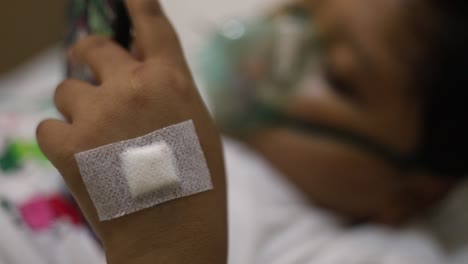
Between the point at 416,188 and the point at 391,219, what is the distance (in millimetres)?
82

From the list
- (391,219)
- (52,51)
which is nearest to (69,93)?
(391,219)

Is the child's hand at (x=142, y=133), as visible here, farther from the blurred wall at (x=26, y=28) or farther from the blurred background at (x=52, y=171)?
the blurred wall at (x=26, y=28)

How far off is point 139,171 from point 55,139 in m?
0.10

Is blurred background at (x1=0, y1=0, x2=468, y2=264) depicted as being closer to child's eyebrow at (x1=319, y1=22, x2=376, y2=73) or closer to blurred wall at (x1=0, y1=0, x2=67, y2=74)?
blurred wall at (x1=0, y1=0, x2=67, y2=74)

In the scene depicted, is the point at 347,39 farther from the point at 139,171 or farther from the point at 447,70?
the point at 139,171

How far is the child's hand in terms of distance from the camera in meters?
0.54

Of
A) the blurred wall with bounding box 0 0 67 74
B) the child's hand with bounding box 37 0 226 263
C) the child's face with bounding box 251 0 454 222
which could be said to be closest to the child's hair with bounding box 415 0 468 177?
the child's face with bounding box 251 0 454 222

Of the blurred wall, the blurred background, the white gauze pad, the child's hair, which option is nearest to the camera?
the white gauze pad

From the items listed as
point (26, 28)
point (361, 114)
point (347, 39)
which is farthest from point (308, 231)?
point (26, 28)

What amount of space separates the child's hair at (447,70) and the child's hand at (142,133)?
544mm

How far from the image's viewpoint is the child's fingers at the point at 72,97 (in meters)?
0.56

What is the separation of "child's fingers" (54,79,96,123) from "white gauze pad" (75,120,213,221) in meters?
0.06

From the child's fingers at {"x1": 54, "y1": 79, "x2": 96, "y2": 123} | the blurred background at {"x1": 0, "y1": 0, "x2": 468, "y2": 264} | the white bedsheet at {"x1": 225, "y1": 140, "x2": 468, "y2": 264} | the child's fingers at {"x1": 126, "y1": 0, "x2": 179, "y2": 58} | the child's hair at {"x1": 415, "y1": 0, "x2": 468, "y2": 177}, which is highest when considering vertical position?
the child's fingers at {"x1": 126, "y1": 0, "x2": 179, "y2": 58}

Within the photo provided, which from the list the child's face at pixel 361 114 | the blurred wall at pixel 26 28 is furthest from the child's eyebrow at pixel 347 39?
the blurred wall at pixel 26 28
